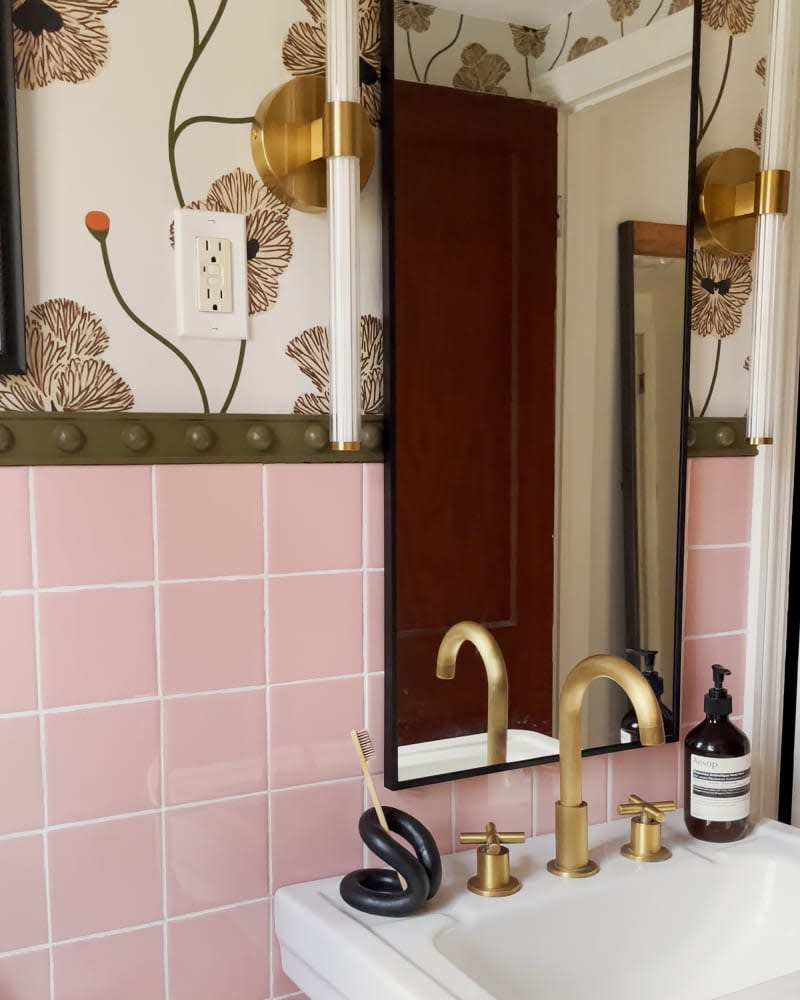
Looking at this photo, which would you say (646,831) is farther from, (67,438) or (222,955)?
(67,438)

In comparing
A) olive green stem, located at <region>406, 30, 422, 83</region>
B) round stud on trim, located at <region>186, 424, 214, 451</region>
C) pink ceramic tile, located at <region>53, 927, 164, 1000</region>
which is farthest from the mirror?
pink ceramic tile, located at <region>53, 927, 164, 1000</region>

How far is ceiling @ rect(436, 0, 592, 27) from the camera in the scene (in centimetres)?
108

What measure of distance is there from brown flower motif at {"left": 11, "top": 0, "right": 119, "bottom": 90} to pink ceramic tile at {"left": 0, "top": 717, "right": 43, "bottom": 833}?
61 cm

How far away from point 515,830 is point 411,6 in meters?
0.97

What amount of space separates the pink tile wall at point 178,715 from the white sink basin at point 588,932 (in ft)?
0.28

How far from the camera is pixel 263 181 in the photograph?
102 centimetres

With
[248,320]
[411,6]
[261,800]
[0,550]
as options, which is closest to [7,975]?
[261,800]

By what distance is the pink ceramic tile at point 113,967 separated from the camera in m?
0.97

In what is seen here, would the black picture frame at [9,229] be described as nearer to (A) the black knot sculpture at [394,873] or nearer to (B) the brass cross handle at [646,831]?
(A) the black knot sculpture at [394,873]

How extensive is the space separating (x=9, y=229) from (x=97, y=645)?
40 cm

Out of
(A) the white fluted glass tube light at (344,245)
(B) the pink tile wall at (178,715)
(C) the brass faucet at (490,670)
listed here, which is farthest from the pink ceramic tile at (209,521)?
(C) the brass faucet at (490,670)

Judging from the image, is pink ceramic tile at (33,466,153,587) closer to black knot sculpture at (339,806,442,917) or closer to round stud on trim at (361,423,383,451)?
round stud on trim at (361,423,383,451)

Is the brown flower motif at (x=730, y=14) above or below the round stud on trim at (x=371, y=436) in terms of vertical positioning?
above

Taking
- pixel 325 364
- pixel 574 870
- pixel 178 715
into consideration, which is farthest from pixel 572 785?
pixel 325 364
